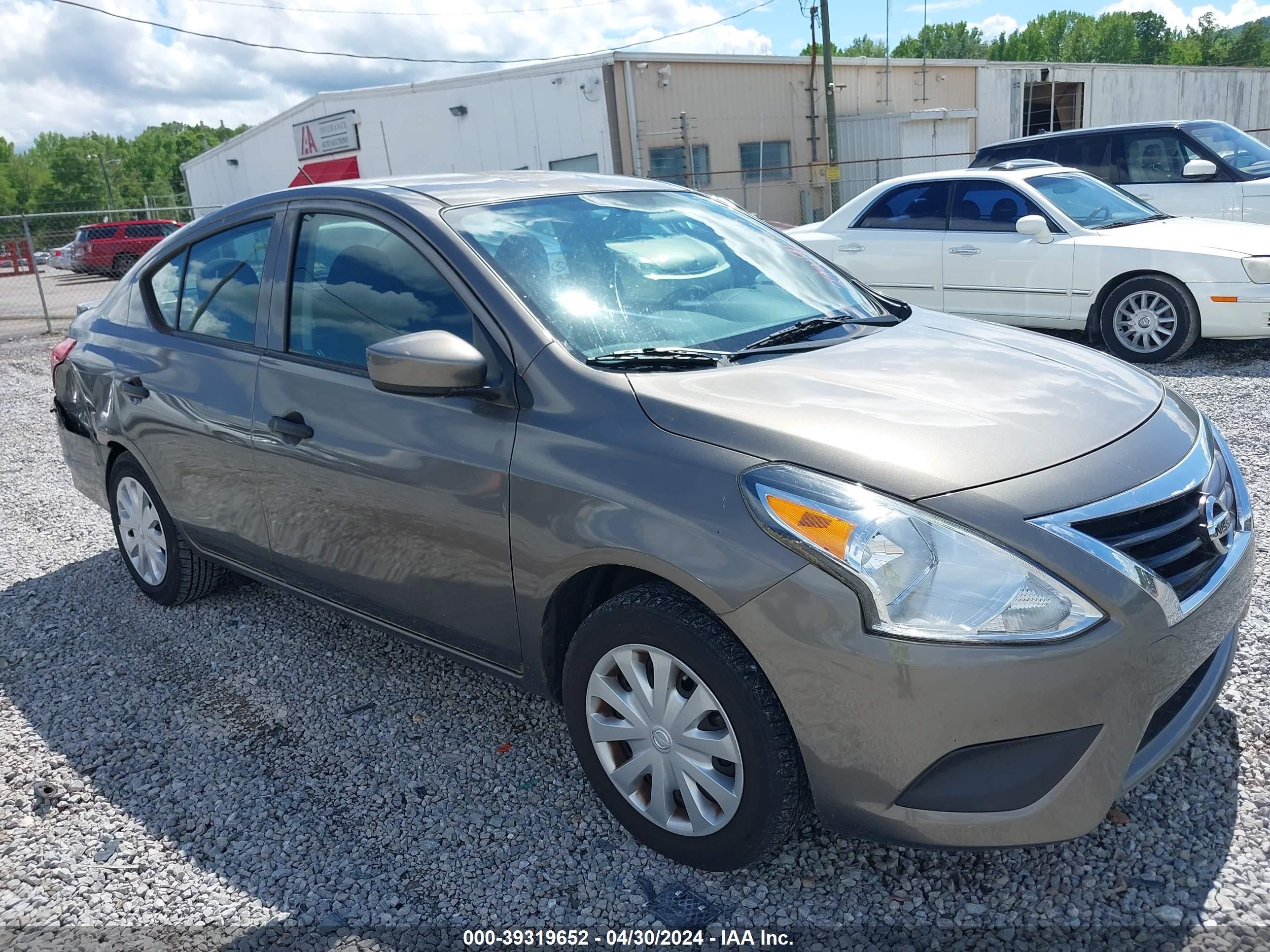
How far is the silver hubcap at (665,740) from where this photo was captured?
7.83ft

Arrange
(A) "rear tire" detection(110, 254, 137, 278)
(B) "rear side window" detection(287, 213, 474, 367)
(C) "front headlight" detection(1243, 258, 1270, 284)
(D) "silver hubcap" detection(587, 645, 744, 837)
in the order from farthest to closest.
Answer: (A) "rear tire" detection(110, 254, 137, 278), (C) "front headlight" detection(1243, 258, 1270, 284), (B) "rear side window" detection(287, 213, 474, 367), (D) "silver hubcap" detection(587, 645, 744, 837)

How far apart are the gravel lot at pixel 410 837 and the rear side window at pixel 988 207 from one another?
499 cm

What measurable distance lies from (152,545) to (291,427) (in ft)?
5.24

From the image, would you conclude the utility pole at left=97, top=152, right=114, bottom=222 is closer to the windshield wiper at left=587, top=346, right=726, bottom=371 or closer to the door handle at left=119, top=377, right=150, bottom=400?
the door handle at left=119, top=377, right=150, bottom=400

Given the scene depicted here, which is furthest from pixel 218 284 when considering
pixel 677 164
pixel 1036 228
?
pixel 677 164

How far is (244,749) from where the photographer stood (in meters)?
3.31

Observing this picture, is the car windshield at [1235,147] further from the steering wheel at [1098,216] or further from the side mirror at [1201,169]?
the steering wheel at [1098,216]

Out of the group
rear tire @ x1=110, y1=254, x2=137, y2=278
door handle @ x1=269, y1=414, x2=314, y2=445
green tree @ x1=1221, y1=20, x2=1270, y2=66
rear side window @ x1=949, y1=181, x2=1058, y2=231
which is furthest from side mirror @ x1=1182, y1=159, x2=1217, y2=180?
green tree @ x1=1221, y1=20, x2=1270, y2=66

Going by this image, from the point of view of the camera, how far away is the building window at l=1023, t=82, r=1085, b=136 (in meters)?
31.4

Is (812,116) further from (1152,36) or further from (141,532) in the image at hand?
(1152,36)

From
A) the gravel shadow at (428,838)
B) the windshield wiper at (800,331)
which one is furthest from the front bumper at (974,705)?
the windshield wiper at (800,331)

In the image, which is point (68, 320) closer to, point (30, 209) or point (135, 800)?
point (135, 800)

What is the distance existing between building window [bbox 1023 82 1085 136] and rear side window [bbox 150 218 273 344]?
3238cm

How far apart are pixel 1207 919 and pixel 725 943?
1092 mm
